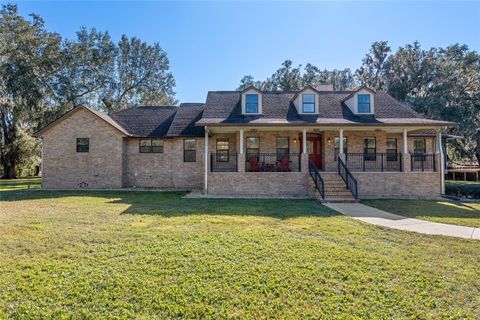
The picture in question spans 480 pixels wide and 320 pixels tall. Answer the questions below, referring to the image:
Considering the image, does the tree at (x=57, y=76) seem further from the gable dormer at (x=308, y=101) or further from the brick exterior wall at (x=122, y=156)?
the gable dormer at (x=308, y=101)

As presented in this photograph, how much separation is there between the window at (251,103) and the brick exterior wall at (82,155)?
27.2 ft

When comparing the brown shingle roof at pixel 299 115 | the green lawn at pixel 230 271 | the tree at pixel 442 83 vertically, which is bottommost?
the green lawn at pixel 230 271

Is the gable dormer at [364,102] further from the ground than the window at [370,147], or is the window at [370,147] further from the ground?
the gable dormer at [364,102]

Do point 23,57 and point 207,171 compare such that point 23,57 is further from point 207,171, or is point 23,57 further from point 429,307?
point 429,307

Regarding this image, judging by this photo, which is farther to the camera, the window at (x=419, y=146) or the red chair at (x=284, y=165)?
the window at (x=419, y=146)

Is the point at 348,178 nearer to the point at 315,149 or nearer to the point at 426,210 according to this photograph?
the point at 426,210

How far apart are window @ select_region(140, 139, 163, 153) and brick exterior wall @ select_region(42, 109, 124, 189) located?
4.52ft

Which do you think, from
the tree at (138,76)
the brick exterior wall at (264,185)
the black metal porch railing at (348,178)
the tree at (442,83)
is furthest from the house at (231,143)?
the tree at (138,76)

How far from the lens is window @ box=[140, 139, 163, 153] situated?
677 inches

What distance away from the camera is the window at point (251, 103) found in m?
16.0

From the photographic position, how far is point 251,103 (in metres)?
16.0

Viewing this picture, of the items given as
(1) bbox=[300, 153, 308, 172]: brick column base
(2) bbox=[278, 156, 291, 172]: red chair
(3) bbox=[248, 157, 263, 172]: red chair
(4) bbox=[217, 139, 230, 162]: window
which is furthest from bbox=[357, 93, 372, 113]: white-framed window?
(4) bbox=[217, 139, 230, 162]: window

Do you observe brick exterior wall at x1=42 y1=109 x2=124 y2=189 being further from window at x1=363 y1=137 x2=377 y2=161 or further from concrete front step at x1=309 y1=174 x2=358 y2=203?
window at x1=363 y1=137 x2=377 y2=161

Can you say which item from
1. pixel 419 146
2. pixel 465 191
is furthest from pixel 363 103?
pixel 465 191
